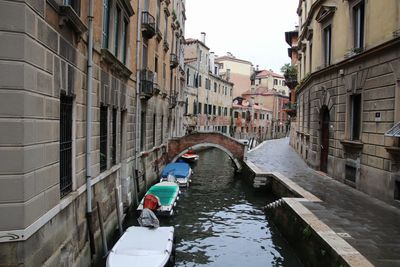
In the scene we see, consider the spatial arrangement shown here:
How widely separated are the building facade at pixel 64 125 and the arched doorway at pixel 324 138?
8.12 m

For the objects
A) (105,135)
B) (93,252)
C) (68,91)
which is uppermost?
(68,91)

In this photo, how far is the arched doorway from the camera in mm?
16734

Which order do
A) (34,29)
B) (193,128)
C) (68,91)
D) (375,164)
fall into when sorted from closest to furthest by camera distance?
(34,29)
(68,91)
(375,164)
(193,128)

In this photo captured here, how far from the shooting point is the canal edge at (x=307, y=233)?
6.59 m

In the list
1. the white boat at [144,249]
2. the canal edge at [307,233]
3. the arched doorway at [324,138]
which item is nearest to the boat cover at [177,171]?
the canal edge at [307,233]

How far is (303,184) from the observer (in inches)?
556

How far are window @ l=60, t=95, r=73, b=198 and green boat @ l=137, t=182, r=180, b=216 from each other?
5964 mm

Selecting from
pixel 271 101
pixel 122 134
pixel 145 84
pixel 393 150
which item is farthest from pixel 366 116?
pixel 271 101

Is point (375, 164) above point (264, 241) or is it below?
above

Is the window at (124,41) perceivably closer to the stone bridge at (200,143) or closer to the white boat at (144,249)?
the white boat at (144,249)

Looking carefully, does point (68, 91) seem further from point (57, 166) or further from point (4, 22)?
point (4, 22)

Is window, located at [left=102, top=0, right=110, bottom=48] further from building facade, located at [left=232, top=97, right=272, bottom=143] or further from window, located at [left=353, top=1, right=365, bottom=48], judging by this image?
building facade, located at [left=232, top=97, right=272, bottom=143]

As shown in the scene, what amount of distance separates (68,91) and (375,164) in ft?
28.8

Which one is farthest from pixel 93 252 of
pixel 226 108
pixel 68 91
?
pixel 226 108
